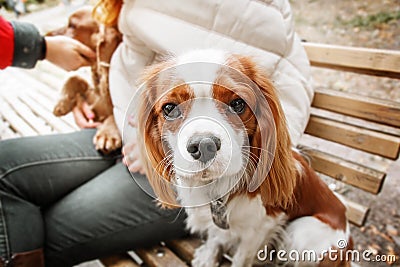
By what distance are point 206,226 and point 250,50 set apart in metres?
0.53

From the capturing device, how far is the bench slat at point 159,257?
117 cm

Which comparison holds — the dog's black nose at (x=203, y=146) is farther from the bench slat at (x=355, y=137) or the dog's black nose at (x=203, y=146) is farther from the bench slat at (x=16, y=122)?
the bench slat at (x=16, y=122)

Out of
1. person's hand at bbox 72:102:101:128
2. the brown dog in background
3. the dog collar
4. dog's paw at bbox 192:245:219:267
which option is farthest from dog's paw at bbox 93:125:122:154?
the dog collar

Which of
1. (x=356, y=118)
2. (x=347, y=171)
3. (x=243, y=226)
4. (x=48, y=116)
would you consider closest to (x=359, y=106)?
(x=356, y=118)

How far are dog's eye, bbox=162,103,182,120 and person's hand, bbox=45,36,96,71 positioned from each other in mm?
870

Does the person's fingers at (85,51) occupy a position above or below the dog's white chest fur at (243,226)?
above

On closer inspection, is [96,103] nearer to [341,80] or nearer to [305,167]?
[305,167]

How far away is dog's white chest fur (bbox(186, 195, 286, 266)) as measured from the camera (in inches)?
33.0

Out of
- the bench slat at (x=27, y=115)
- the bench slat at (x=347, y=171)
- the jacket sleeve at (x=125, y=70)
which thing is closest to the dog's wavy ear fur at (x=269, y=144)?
the jacket sleeve at (x=125, y=70)

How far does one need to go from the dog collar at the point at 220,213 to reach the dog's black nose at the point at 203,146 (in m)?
0.23

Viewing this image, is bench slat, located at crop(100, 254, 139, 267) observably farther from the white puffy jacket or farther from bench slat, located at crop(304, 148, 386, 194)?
bench slat, located at crop(304, 148, 386, 194)

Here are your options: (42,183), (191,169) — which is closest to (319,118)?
(191,169)

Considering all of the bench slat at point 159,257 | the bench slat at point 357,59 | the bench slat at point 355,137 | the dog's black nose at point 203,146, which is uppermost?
the dog's black nose at point 203,146

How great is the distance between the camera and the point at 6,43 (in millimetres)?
1083
